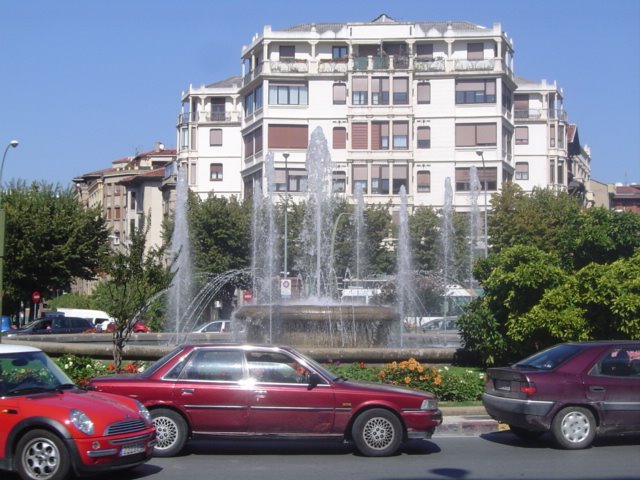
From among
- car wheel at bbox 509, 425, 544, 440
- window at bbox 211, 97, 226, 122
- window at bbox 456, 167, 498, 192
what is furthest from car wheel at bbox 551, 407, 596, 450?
window at bbox 211, 97, 226, 122

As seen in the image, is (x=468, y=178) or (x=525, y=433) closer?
(x=525, y=433)

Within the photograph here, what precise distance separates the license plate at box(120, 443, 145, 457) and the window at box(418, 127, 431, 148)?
55415 millimetres

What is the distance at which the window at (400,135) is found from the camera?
64.2m

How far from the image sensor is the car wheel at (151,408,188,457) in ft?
40.4

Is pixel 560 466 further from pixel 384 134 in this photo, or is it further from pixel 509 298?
pixel 384 134

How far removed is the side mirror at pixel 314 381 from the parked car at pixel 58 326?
103ft

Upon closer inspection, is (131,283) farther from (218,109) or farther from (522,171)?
(218,109)

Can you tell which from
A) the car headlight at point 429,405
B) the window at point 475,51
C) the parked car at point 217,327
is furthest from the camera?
the window at point 475,51

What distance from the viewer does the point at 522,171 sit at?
236ft

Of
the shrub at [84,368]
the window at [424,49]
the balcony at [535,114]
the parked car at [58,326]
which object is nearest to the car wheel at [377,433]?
the shrub at [84,368]

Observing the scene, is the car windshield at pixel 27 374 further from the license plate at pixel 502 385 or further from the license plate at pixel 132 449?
the license plate at pixel 502 385

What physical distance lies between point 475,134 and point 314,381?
53682 mm

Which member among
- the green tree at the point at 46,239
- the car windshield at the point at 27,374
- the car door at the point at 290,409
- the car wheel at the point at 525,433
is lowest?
the car wheel at the point at 525,433

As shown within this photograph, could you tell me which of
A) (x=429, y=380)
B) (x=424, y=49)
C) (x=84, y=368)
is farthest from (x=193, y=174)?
(x=429, y=380)
